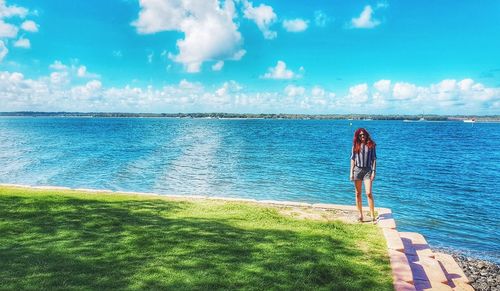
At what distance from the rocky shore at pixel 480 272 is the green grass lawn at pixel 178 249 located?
3.13 m

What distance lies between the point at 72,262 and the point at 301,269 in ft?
12.9

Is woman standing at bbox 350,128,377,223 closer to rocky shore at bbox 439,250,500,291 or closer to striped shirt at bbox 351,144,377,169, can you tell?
striped shirt at bbox 351,144,377,169

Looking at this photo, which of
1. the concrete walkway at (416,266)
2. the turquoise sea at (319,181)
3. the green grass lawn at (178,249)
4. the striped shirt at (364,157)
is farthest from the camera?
the turquoise sea at (319,181)

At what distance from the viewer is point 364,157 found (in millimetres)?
10383

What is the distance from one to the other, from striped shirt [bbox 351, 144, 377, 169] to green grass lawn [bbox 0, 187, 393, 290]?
1.81m

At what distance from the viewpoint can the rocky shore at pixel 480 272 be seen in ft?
31.0

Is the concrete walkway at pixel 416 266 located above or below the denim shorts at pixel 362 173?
below

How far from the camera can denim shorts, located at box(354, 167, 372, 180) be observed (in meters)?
10.5

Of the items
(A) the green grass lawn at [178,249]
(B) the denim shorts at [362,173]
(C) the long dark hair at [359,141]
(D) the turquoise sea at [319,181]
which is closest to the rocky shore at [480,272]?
(D) the turquoise sea at [319,181]

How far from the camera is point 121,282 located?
18.6 feet

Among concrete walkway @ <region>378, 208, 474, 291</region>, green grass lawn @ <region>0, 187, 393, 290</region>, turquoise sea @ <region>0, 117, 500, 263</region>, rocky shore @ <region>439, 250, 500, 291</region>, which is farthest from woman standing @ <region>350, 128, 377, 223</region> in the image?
turquoise sea @ <region>0, 117, 500, 263</region>

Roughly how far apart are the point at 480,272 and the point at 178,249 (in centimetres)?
879

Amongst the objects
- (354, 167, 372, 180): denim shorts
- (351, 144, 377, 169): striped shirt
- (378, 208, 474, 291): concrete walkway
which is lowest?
(378, 208, 474, 291): concrete walkway

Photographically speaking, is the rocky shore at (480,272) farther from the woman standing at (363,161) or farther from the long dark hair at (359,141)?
the long dark hair at (359,141)
